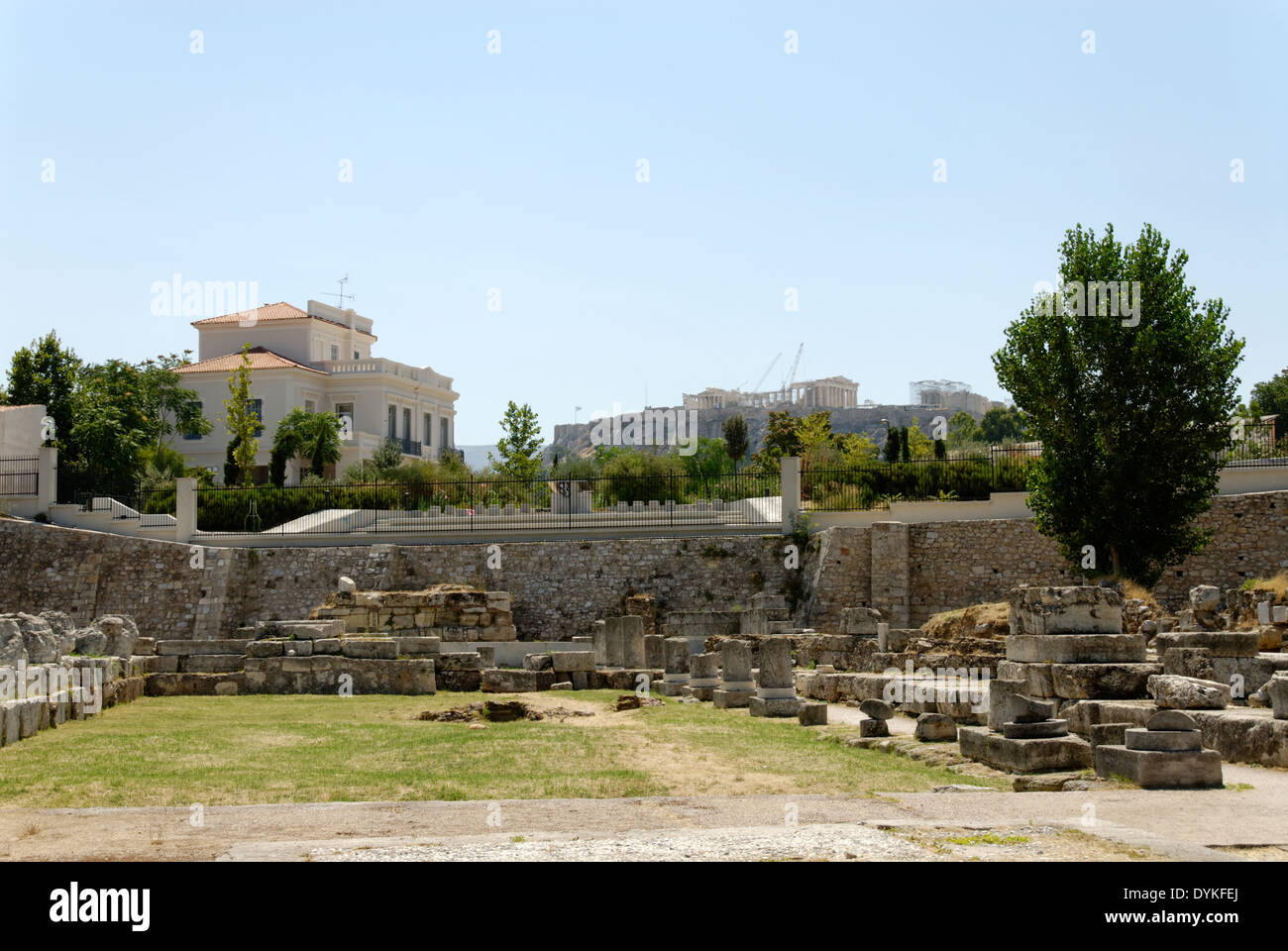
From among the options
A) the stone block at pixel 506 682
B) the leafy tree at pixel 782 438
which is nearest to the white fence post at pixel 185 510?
the stone block at pixel 506 682

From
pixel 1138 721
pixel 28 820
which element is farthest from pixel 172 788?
pixel 1138 721

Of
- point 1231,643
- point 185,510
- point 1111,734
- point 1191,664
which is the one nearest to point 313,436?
point 185,510

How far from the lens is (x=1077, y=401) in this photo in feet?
86.3

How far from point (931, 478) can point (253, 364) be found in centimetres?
3619

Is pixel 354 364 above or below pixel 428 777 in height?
above

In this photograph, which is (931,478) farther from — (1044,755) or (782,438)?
(1044,755)

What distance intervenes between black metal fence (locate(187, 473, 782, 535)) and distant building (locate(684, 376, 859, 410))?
462 feet

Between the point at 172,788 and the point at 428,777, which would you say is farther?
the point at 428,777

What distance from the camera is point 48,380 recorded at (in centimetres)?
4778

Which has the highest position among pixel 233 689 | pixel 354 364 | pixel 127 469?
pixel 354 364

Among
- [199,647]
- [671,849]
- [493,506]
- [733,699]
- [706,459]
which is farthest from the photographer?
[706,459]

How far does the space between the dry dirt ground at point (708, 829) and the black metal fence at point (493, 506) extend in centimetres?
2439
